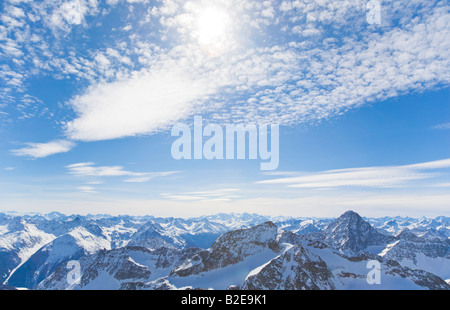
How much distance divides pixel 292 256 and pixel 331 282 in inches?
1093

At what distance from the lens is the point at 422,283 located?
17612 centimetres
